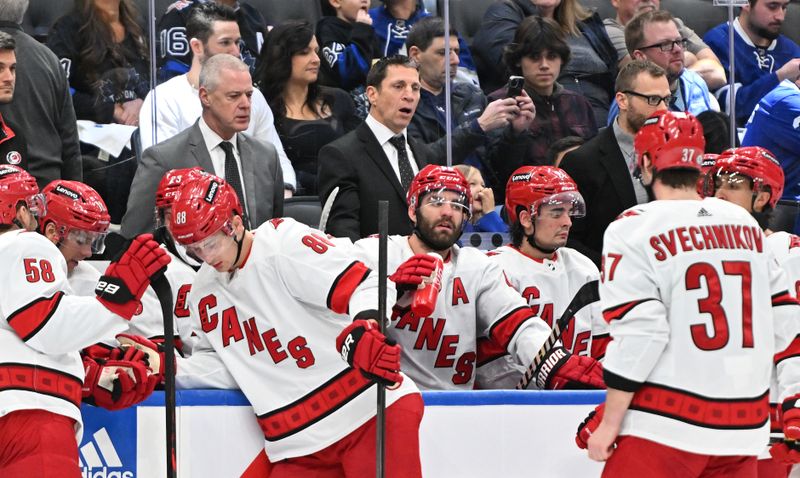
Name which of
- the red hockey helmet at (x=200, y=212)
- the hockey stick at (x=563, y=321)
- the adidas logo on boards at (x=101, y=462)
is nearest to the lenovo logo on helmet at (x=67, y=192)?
the red hockey helmet at (x=200, y=212)

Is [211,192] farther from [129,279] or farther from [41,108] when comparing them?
[41,108]

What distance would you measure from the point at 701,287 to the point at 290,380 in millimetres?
1305

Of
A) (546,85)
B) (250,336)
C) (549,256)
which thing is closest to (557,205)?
(549,256)

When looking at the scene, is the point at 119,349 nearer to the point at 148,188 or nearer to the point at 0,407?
the point at 0,407

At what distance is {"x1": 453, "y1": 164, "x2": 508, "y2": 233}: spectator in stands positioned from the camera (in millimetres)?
5441

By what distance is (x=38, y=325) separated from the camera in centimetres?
373

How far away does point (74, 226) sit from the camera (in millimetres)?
4387

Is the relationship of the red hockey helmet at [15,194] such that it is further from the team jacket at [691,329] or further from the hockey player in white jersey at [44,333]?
the team jacket at [691,329]

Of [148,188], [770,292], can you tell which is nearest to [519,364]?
[770,292]

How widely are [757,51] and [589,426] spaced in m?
3.41

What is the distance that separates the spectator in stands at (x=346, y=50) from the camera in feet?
19.7

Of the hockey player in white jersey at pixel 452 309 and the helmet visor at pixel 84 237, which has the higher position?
the helmet visor at pixel 84 237

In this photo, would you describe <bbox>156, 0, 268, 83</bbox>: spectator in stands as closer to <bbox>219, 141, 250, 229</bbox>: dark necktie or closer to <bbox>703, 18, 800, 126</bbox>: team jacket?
<bbox>219, 141, 250, 229</bbox>: dark necktie

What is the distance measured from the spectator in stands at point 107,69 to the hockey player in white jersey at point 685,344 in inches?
106
